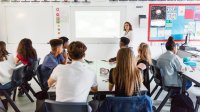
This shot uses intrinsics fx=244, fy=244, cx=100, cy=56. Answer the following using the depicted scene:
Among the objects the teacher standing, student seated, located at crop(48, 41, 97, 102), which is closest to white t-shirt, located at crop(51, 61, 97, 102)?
student seated, located at crop(48, 41, 97, 102)

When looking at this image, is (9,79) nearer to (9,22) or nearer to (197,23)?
(9,22)

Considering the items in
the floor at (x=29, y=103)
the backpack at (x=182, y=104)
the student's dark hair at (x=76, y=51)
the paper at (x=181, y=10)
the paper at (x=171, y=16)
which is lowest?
the floor at (x=29, y=103)

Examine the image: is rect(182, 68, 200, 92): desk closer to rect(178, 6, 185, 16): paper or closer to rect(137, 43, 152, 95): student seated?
rect(137, 43, 152, 95): student seated

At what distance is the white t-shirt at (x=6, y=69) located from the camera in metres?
3.16

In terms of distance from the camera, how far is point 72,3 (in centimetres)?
585

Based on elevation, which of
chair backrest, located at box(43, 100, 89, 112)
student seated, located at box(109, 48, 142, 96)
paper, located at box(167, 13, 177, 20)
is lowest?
chair backrest, located at box(43, 100, 89, 112)

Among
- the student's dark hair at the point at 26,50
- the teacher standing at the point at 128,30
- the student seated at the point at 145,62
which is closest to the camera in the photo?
the student seated at the point at 145,62

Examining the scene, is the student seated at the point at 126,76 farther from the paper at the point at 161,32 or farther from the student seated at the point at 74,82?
the paper at the point at 161,32

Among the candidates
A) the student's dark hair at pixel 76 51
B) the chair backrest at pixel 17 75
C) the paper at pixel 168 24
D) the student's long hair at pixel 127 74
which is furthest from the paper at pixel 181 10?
the student's dark hair at pixel 76 51

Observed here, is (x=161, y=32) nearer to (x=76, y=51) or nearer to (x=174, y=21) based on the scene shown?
(x=174, y=21)

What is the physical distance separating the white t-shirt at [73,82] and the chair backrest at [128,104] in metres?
0.28

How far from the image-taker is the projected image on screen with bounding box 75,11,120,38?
19.5ft

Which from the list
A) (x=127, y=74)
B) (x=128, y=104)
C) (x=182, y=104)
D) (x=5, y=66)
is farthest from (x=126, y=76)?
(x=5, y=66)

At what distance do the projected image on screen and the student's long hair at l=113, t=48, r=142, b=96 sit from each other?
3.81 meters
